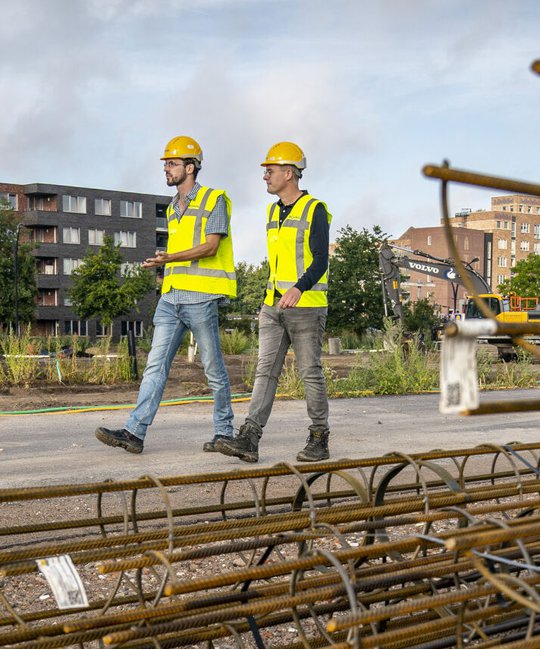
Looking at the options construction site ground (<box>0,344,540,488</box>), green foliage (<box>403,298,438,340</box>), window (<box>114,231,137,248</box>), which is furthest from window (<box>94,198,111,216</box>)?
construction site ground (<box>0,344,540,488</box>)

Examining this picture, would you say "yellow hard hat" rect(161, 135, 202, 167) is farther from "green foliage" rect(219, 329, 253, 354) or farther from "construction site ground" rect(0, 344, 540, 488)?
"green foliage" rect(219, 329, 253, 354)

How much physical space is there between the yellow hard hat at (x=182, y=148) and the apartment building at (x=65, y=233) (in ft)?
273

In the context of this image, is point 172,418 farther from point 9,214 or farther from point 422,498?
point 9,214

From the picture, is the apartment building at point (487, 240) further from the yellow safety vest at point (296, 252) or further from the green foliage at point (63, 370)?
the yellow safety vest at point (296, 252)

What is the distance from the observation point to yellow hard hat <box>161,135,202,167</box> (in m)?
7.40

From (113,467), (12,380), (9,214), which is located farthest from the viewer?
(9,214)

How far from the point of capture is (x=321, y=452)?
7121 millimetres

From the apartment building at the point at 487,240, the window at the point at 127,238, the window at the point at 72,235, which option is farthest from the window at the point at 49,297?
the apartment building at the point at 487,240

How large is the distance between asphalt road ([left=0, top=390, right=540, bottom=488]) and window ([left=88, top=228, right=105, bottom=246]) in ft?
281

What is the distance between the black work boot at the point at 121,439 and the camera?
712 centimetres

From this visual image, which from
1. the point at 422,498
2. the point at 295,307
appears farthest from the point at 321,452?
the point at 422,498

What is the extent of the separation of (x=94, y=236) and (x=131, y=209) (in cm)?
500

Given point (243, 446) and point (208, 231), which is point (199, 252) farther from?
point (243, 446)

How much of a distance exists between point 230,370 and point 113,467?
13007mm
